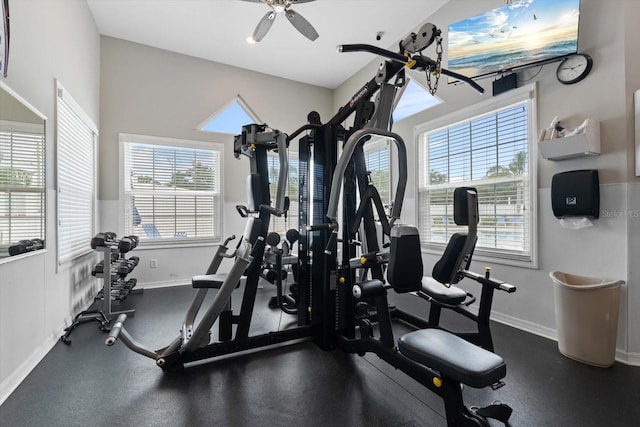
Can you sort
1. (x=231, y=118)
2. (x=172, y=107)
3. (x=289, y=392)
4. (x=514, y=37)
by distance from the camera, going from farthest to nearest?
(x=231, y=118), (x=172, y=107), (x=514, y=37), (x=289, y=392)

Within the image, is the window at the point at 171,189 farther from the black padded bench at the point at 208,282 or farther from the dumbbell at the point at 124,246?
the black padded bench at the point at 208,282

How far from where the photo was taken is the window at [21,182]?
5.90 ft

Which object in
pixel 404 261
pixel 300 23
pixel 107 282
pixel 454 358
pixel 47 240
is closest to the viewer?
pixel 454 358

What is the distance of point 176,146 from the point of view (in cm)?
461

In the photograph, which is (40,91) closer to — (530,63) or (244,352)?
(244,352)

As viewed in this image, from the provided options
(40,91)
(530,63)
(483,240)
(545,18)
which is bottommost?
(483,240)

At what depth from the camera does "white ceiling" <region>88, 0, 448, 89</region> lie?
3.56 m

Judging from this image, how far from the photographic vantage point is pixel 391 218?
80.5 inches

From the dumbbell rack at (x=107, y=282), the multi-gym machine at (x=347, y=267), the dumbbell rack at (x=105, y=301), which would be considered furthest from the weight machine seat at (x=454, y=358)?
the dumbbell rack at (x=107, y=282)

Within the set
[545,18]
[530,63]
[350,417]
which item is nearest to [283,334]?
[350,417]

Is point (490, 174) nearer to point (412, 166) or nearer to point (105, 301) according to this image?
point (412, 166)

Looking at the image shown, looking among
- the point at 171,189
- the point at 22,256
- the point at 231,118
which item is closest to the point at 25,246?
the point at 22,256

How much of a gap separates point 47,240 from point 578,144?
4292mm

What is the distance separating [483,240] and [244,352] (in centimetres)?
273
